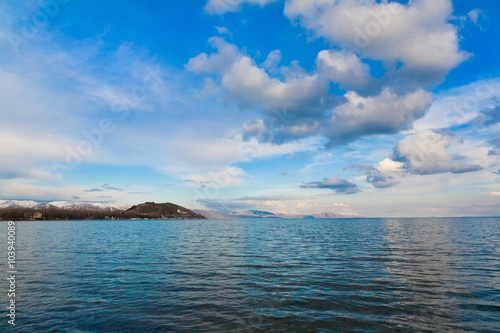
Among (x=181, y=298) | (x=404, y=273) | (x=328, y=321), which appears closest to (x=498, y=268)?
(x=404, y=273)

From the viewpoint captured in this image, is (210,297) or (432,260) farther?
(432,260)

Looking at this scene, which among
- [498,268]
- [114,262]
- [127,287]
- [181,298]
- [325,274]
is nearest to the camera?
[181,298]

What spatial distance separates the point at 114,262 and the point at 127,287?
1722 cm

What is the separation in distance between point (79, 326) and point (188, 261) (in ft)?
85.3

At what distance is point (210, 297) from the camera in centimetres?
2522

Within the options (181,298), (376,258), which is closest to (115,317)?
(181,298)

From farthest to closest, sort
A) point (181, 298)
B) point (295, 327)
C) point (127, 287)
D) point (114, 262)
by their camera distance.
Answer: point (114, 262) < point (127, 287) < point (181, 298) < point (295, 327)

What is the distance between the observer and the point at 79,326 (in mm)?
18938

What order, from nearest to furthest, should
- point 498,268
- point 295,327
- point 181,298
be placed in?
point 295,327, point 181,298, point 498,268

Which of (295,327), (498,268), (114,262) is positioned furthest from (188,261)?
(498,268)

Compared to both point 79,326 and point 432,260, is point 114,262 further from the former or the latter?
point 432,260

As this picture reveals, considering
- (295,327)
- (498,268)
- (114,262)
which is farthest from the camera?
(114,262)

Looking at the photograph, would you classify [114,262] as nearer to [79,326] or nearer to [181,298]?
[181,298]

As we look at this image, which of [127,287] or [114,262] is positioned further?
[114,262]
